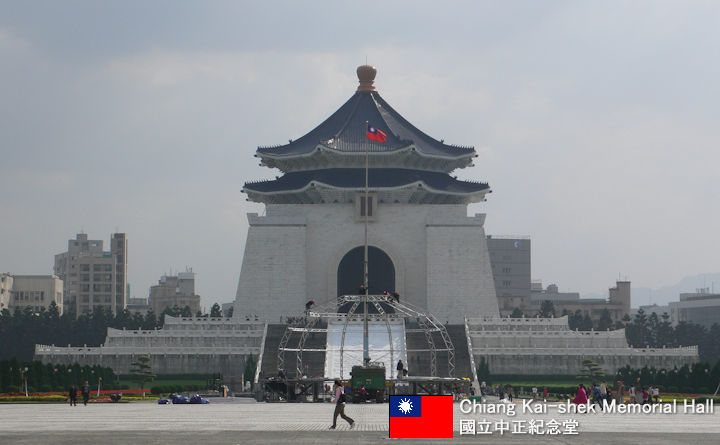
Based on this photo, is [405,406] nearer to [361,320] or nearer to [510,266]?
[361,320]

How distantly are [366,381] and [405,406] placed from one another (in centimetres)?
1753

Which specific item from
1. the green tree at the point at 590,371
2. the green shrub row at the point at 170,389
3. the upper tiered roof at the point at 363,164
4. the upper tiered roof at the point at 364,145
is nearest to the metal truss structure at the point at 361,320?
the green shrub row at the point at 170,389

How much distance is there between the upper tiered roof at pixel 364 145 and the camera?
70125 mm

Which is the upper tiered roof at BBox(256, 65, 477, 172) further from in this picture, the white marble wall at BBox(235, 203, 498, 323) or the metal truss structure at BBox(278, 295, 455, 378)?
the metal truss structure at BBox(278, 295, 455, 378)

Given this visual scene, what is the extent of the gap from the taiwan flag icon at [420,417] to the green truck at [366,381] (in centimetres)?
1638

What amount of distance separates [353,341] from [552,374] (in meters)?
9.04

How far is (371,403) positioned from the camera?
43281mm

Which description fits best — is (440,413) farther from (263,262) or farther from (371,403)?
(263,262)

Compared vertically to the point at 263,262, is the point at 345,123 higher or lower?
higher

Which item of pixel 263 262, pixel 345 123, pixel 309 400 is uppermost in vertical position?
pixel 345 123

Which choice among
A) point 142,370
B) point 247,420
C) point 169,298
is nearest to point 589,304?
point 169,298

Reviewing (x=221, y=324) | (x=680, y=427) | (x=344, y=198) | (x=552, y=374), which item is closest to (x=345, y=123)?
(x=344, y=198)

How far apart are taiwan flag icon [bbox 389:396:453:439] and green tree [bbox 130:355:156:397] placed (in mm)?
29030

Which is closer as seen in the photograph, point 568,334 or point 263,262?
point 568,334
